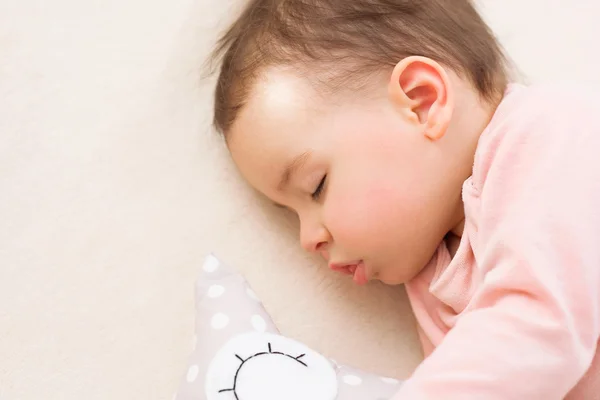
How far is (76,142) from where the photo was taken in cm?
106

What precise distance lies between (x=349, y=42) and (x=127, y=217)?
1.38ft

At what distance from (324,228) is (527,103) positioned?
317 millimetres

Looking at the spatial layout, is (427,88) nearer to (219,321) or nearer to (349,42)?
(349,42)

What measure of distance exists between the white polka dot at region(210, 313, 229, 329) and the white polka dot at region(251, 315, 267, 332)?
0.04 meters

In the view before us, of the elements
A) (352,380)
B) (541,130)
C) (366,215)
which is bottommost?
(352,380)

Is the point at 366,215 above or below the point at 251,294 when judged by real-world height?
above

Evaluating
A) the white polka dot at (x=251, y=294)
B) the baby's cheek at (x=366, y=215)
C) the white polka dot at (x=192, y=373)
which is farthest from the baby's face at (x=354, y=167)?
the white polka dot at (x=192, y=373)

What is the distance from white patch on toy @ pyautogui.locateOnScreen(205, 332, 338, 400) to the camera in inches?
32.2

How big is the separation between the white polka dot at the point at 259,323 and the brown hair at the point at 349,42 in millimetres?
283

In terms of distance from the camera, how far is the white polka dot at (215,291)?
0.93 meters

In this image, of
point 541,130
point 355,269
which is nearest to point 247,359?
point 355,269

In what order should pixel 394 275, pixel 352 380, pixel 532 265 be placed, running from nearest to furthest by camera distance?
pixel 532 265
pixel 352 380
pixel 394 275

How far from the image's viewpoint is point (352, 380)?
0.88 m

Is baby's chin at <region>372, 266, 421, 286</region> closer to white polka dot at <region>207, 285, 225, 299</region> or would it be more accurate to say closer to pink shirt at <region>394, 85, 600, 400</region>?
pink shirt at <region>394, 85, 600, 400</region>
